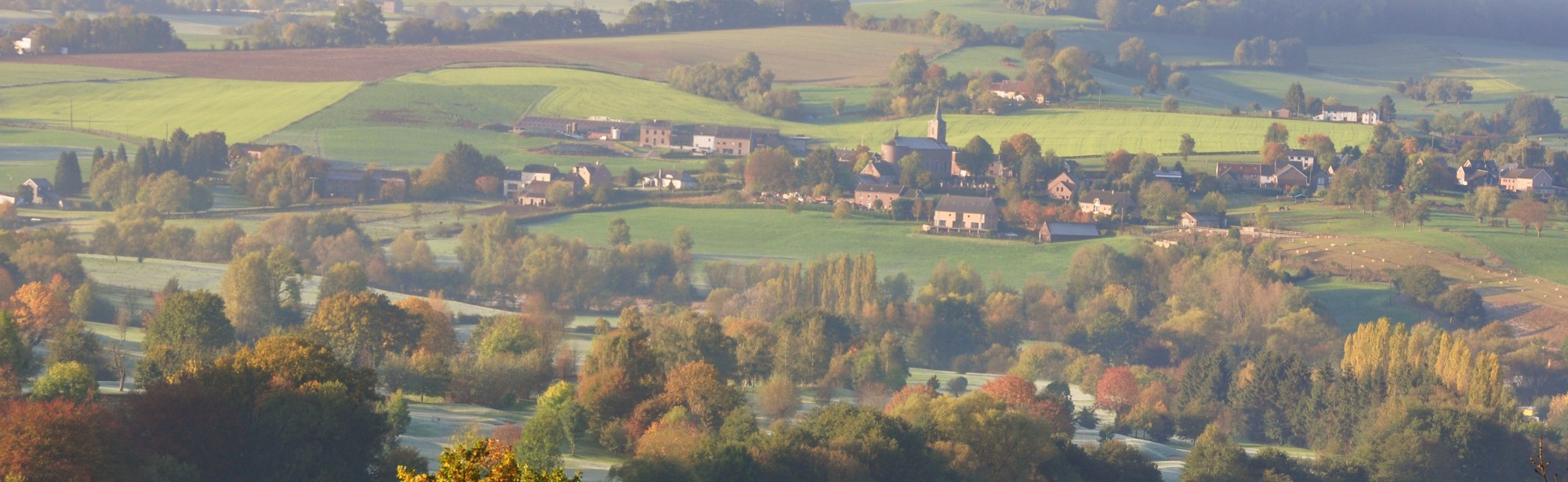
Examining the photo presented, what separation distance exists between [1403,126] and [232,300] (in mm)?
83886

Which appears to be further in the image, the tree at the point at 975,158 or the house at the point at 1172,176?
the tree at the point at 975,158

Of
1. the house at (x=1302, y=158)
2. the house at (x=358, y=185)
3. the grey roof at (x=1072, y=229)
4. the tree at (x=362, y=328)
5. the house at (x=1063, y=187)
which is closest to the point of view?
the tree at (x=362, y=328)

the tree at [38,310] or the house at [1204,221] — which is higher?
the house at [1204,221]

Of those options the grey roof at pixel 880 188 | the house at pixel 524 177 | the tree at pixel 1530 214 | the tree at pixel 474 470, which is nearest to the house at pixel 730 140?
the grey roof at pixel 880 188

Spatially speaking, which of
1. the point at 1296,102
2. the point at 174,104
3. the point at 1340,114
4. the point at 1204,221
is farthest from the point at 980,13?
the point at 1204,221

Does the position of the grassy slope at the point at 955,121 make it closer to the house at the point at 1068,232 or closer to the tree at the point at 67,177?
the house at the point at 1068,232

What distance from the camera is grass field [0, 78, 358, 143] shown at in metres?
114

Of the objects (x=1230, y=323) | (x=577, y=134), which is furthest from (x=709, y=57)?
(x=1230, y=323)

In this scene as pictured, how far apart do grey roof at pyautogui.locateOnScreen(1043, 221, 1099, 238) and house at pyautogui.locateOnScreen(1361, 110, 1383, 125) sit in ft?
133

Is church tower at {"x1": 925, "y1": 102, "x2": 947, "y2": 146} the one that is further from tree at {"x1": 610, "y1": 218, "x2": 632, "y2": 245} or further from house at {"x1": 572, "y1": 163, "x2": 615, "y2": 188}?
tree at {"x1": 610, "y1": 218, "x2": 632, "y2": 245}

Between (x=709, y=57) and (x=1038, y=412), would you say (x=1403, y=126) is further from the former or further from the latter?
(x=1038, y=412)

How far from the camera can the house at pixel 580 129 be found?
11888 cm

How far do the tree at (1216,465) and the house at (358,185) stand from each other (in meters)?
54.2

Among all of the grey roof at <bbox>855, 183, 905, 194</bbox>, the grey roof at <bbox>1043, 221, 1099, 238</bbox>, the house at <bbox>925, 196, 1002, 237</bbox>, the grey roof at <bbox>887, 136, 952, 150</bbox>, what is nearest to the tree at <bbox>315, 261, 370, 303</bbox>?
the house at <bbox>925, 196, 1002, 237</bbox>
